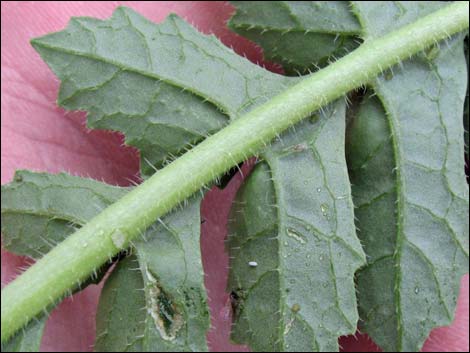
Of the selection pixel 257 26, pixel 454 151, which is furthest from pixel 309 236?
pixel 257 26

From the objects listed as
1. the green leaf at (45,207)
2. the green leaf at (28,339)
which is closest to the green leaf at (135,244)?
the green leaf at (45,207)

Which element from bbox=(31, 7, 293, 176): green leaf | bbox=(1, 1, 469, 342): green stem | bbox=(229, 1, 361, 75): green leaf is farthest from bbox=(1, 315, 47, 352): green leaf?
bbox=(229, 1, 361, 75): green leaf

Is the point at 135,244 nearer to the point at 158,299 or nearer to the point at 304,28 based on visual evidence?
the point at 158,299

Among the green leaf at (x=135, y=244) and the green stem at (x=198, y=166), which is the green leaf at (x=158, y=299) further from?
the green stem at (x=198, y=166)

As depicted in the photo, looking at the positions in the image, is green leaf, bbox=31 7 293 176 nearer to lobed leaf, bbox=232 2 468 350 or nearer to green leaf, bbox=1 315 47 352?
lobed leaf, bbox=232 2 468 350

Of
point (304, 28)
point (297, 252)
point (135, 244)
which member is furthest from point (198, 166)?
point (304, 28)

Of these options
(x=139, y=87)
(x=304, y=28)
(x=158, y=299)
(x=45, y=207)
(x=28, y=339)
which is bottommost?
(x=28, y=339)

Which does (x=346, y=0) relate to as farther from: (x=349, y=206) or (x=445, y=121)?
(x=349, y=206)
